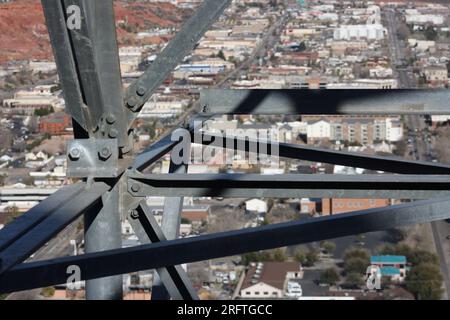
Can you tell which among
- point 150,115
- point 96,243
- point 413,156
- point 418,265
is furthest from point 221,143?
point 150,115

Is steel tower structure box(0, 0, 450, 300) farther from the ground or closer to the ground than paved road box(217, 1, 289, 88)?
farther from the ground

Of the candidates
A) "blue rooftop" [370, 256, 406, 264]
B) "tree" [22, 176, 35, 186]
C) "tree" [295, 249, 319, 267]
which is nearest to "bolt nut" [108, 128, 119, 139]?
"blue rooftop" [370, 256, 406, 264]

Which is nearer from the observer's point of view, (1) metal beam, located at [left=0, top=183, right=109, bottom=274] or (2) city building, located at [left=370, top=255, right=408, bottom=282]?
(1) metal beam, located at [left=0, top=183, right=109, bottom=274]

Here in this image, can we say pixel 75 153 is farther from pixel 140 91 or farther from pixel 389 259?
pixel 389 259

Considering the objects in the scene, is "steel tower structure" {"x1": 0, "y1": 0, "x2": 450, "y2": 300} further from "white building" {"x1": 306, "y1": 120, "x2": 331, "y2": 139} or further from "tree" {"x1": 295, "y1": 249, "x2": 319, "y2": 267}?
"white building" {"x1": 306, "y1": 120, "x2": 331, "y2": 139}

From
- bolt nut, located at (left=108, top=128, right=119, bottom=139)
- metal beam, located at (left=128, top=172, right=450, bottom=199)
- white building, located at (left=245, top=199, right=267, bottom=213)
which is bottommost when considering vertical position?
white building, located at (left=245, top=199, right=267, bottom=213)

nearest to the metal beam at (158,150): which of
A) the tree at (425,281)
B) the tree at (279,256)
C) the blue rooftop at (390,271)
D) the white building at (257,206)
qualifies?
the tree at (425,281)
